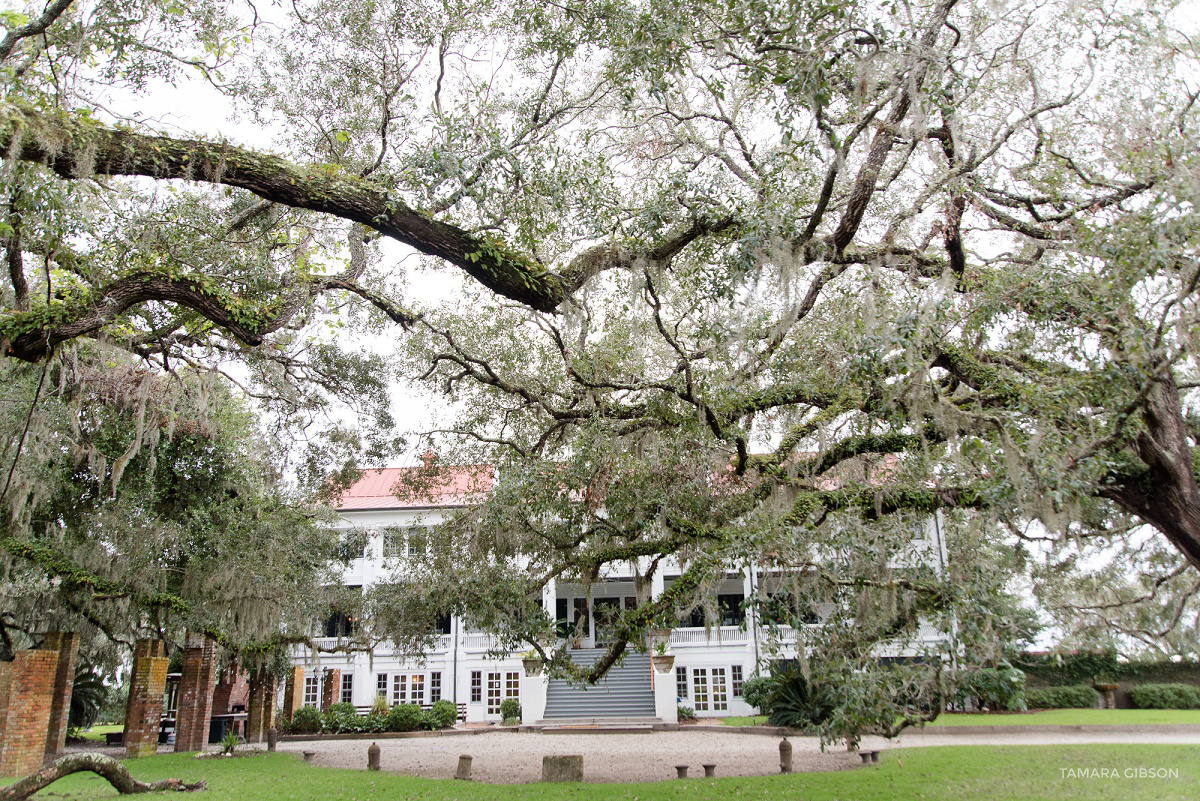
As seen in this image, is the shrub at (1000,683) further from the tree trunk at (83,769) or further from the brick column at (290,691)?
the brick column at (290,691)

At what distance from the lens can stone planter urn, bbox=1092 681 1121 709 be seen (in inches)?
836

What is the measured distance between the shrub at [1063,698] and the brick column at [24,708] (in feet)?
76.3

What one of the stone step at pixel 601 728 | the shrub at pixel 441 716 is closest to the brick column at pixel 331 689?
the shrub at pixel 441 716

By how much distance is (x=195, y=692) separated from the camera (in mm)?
15180

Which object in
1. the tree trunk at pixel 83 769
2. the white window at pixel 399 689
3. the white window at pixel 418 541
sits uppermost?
the white window at pixel 418 541

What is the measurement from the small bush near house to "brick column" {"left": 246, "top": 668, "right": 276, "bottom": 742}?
7090 mm

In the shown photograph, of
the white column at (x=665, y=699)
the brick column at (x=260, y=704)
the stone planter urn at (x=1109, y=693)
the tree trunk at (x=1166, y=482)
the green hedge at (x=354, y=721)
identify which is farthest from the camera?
the stone planter urn at (x=1109, y=693)

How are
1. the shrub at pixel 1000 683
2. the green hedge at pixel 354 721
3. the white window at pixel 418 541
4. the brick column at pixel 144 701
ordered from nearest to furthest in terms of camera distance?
the shrub at pixel 1000 683 → the white window at pixel 418 541 → the brick column at pixel 144 701 → the green hedge at pixel 354 721

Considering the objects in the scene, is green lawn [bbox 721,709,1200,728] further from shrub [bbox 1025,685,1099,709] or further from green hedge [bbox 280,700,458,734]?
green hedge [bbox 280,700,458,734]

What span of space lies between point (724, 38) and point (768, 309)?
10.7 feet

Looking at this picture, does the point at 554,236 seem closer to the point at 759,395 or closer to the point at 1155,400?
the point at 759,395

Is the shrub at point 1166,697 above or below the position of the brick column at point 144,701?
below

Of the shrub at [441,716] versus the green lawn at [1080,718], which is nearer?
the green lawn at [1080,718]

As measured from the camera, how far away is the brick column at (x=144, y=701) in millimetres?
13945
